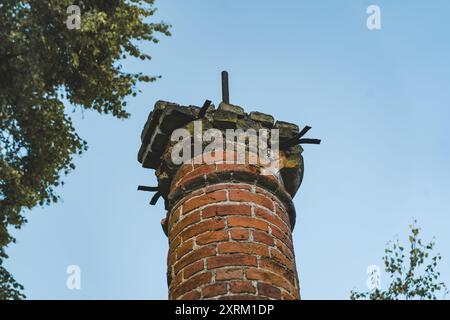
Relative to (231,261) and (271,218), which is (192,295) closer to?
(231,261)

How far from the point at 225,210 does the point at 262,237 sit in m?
0.25

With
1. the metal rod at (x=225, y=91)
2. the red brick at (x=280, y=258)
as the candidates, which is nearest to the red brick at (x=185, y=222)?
the red brick at (x=280, y=258)

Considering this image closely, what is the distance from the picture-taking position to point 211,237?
10.2ft

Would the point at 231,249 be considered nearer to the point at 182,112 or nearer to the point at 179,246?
the point at 179,246

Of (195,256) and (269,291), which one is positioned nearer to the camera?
(269,291)

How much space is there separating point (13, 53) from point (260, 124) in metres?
6.60

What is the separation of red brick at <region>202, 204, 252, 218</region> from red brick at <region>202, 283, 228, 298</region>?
1.41 feet

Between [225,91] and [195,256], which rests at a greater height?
[225,91]

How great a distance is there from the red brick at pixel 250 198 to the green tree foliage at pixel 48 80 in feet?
21.2

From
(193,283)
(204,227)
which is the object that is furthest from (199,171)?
(193,283)

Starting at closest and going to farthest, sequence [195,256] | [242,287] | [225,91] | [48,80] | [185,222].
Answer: [242,287] → [195,256] → [185,222] → [225,91] → [48,80]

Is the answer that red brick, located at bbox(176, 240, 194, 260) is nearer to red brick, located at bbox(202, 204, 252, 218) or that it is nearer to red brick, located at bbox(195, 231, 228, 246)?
red brick, located at bbox(195, 231, 228, 246)

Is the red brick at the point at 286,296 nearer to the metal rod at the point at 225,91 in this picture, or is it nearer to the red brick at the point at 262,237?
the red brick at the point at 262,237
